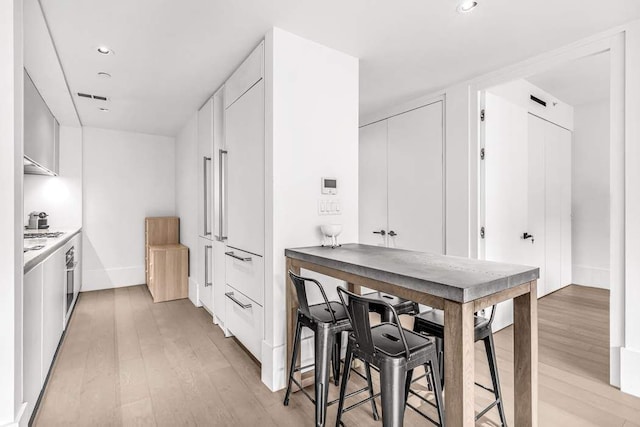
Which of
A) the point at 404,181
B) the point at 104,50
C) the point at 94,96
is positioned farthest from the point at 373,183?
the point at 94,96

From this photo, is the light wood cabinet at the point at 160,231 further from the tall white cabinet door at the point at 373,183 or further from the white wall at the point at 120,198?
the tall white cabinet door at the point at 373,183

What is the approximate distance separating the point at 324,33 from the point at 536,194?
3.20 metres

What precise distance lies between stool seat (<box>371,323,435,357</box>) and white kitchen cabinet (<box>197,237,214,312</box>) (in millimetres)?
2486

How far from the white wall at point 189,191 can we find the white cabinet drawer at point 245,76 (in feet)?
4.45

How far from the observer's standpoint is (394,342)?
1.50 metres

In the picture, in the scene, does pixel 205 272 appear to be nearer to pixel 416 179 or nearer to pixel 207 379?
pixel 207 379

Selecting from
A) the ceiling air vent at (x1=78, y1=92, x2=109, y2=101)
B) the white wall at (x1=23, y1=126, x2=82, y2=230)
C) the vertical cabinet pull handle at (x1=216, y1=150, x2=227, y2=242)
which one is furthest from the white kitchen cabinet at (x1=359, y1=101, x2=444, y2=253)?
the white wall at (x1=23, y1=126, x2=82, y2=230)

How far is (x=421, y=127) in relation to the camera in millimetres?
3658

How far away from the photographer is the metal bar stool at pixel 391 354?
134 cm

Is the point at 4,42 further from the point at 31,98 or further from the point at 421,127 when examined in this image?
the point at 421,127

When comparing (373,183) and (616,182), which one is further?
(373,183)

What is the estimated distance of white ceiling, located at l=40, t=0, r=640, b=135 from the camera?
200 centimetres

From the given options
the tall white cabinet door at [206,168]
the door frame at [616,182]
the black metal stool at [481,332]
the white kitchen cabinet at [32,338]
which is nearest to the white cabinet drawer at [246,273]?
the tall white cabinet door at [206,168]

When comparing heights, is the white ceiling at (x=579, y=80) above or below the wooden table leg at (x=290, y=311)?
above
